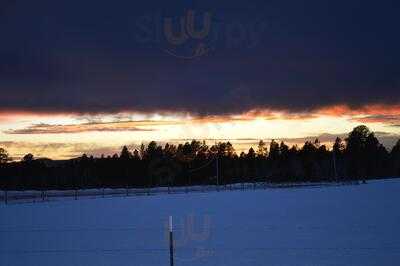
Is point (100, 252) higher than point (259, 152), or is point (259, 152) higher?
point (259, 152)

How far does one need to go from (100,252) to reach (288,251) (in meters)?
5.10

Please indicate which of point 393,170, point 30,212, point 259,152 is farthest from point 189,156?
point 30,212

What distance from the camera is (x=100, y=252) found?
16625mm

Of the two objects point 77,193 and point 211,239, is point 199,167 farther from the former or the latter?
point 211,239

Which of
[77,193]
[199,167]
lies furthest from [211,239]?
[199,167]

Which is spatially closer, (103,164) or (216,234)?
(216,234)

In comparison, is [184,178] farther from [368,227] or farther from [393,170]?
[368,227]

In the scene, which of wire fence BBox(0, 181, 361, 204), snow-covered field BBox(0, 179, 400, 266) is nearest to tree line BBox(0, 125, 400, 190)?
wire fence BBox(0, 181, 361, 204)

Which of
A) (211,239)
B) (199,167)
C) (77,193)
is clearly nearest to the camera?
(211,239)

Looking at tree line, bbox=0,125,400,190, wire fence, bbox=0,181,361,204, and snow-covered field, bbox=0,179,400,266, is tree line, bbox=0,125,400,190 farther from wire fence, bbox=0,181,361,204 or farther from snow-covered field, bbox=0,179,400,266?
snow-covered field, bbox=0,179,400,266

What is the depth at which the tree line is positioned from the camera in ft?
419

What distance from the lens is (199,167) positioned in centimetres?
13412

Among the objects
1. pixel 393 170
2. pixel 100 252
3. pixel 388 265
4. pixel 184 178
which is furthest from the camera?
pixel 393 170

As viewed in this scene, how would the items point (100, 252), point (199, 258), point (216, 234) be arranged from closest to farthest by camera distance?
point (199, 258) < point (100, 252) < point (216, 234)
